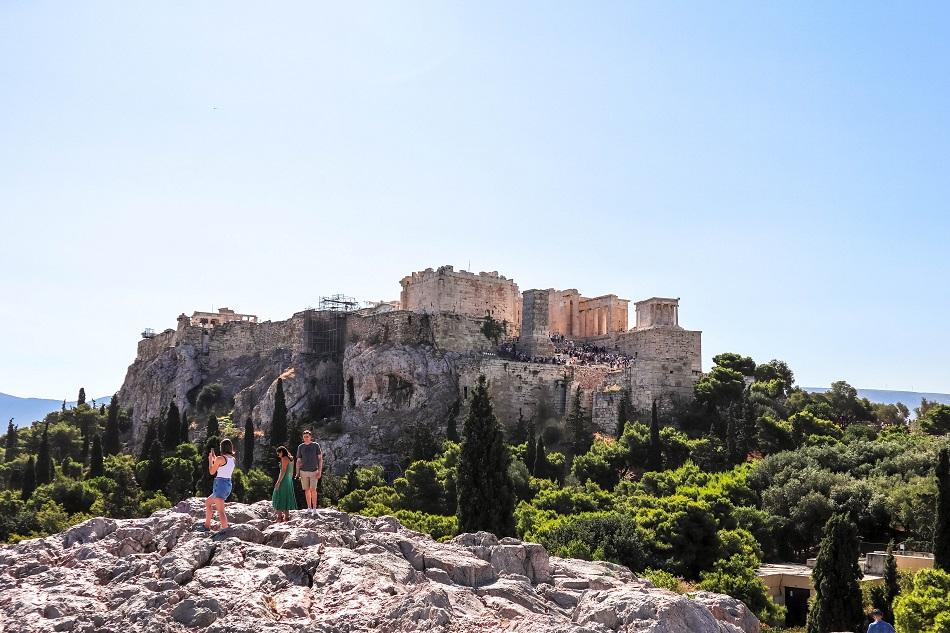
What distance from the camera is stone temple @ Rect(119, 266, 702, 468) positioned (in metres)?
55.5

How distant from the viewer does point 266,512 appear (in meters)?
15.5

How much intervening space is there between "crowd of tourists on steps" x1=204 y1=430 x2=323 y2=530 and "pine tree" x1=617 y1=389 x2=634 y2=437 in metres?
35.9

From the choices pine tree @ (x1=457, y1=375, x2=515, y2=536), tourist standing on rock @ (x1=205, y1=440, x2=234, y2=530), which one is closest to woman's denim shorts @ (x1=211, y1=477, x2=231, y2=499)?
tourist standing on rock @ (x1=205, y1=440, x2=234, y2=530)

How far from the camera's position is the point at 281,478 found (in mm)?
15461

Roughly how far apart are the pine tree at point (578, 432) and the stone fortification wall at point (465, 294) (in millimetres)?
10169

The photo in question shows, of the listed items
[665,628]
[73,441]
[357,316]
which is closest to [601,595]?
Result: [665,628]

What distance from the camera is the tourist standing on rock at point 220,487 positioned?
14.3 meters

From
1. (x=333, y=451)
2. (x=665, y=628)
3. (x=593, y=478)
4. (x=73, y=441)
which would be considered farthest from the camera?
(x=73, y=441)

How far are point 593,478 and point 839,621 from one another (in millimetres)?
19926

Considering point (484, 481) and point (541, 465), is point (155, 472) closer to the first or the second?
point (541, 465)

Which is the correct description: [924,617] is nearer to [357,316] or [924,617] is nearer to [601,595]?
[601,595]

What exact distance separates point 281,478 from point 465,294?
46.2 meters

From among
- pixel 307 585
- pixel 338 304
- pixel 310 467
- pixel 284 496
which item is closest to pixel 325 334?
pixel 338 304

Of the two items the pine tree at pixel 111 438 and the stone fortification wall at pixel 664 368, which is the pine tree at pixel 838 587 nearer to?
the stone fortification wall at pixel 664 368
